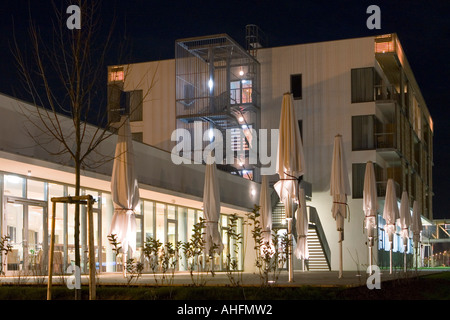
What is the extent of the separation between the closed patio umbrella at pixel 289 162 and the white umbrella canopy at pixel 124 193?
12.6 feet

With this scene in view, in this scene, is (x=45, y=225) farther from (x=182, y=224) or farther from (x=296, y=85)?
(x=296, y=85)

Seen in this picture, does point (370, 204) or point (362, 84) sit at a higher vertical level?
point (362, 84)

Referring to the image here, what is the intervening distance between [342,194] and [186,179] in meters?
10.2

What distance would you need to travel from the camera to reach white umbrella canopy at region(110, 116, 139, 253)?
57.7ft

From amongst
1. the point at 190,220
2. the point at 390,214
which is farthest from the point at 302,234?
the point at 190,220

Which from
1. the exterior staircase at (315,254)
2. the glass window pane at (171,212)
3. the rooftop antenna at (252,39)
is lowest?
the exterior staircase at (315,254)

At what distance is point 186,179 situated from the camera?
1148 inches

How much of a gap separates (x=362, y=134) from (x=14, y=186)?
999 inches

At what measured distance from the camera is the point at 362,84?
41.7 metres

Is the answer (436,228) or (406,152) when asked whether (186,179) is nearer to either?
(406,152)

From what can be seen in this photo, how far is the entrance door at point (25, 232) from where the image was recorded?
20.6m

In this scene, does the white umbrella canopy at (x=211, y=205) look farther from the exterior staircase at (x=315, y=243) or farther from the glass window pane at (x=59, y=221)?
the exterior staircase at (x=315, y=243)

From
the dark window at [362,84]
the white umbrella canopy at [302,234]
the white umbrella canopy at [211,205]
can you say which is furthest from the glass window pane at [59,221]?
the dark window at [362,84]

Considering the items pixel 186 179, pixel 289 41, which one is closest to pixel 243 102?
pixel 289 41
